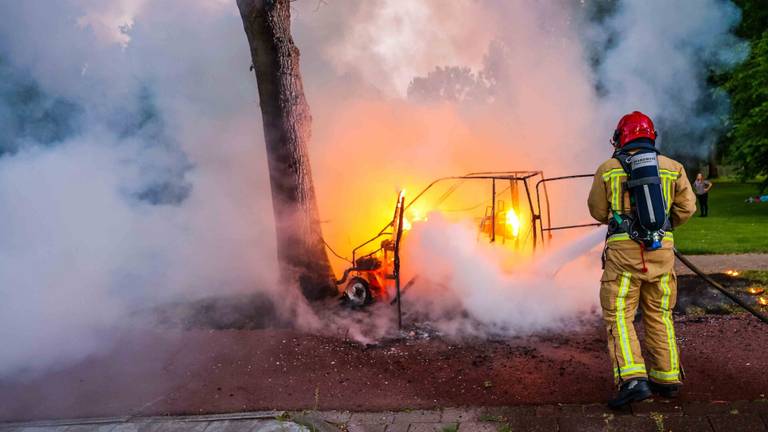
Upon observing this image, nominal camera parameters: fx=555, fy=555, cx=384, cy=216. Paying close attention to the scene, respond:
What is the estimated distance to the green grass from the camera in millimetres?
Answer: 10127

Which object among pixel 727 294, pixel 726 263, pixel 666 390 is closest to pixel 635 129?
pixel 727 294

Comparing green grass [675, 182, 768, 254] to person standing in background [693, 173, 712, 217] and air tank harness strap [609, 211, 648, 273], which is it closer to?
person standing in background [693, 173, 712, 217]

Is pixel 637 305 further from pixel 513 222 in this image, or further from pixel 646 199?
pixel 513 222

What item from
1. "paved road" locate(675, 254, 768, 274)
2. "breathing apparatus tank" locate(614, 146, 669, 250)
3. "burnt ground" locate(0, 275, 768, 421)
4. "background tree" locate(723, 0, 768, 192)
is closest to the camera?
"breathing apparatus tank" locate(614, 146, 669, 250)

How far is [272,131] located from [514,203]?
320 centimetres

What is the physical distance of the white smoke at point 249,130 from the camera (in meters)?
6.43

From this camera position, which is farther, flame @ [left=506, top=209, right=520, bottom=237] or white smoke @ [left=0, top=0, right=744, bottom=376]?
flame @ [left=506, top=209, right=520, bottom=237]

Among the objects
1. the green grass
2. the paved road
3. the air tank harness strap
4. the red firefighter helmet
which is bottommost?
the green grass

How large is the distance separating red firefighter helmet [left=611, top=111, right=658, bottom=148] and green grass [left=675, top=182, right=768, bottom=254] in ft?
23.2

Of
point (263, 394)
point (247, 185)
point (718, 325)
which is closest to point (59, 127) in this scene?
point (247, 185)

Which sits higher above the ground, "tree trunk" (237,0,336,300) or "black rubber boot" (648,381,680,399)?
"tree trunk" (237,0,336,300)

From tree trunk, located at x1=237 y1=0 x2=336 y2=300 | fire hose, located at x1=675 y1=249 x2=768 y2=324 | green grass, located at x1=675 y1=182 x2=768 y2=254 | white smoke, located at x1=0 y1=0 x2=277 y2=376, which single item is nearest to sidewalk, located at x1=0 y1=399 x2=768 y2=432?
fire hose, located at x1=675 y1=249 x2=768 y2=324

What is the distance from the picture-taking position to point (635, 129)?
156 inches

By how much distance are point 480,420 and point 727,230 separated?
11.1 meters
